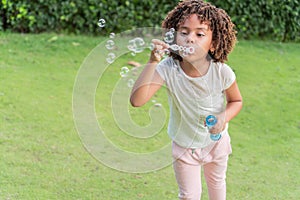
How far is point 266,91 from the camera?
488cm

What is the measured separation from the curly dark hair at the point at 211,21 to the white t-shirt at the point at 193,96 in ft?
Result: 0.19

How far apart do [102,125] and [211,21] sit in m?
1.84

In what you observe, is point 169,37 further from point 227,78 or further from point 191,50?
point 227,78

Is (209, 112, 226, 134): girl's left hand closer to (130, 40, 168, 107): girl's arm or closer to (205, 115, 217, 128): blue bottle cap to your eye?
(205, 115, 217, 128): blue bottle cap

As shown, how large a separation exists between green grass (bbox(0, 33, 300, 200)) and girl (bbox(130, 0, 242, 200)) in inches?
28.7

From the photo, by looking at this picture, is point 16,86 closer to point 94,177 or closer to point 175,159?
point 94,177

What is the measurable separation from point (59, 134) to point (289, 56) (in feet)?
9.86

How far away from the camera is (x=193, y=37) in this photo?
89.1 inches

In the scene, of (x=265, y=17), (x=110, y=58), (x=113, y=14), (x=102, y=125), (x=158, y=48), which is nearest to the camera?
(x=158, y=48)

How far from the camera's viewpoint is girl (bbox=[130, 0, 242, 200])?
2.30 m

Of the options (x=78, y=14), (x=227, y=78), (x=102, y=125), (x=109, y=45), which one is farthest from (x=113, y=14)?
(x=227, y=78)

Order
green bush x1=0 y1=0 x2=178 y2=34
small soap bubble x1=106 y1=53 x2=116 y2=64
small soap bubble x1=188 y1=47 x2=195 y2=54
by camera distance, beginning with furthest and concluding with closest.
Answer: green bush x1=0 y1=0 x2=178 y2=34
small soap bubble x1=106 y1=53 x2=116 y2=64
small soap bubble x1=188 y1=47 x2=195 y2=54

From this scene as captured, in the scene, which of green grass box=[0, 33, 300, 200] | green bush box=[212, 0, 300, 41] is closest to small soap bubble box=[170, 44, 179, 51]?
green grass box=[0, 33, 300, 200]

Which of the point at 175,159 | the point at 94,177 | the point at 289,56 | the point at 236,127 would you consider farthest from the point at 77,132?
the point at 289,56
